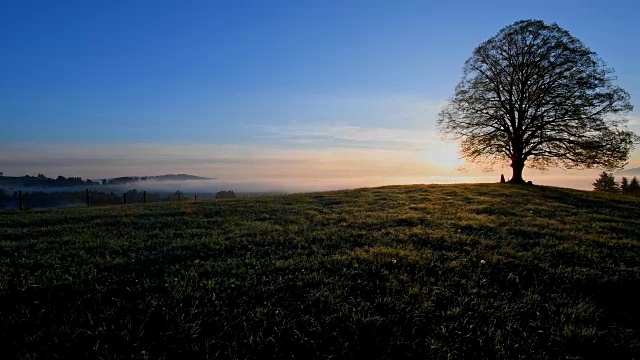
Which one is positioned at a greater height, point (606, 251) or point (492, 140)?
point (492, 140)

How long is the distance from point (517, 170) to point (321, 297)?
36.6 metres

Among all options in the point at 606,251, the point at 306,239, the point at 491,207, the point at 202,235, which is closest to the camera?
the point at 606,251

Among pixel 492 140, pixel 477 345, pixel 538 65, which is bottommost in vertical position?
pixel 477 345

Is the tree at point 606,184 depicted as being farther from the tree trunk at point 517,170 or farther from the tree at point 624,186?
the tree trunk at point 517,170

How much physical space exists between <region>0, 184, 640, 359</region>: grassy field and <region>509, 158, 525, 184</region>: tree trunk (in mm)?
27514

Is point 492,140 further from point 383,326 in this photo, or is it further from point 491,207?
point 383,326

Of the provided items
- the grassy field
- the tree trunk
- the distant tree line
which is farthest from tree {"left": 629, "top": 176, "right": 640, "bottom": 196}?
the grassy field

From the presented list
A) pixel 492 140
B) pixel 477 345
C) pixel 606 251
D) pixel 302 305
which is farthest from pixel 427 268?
pixel 492 140

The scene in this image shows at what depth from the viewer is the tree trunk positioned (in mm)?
34938

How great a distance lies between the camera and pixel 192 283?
19.9 ft

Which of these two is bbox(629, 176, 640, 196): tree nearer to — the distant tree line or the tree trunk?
the distant tree line

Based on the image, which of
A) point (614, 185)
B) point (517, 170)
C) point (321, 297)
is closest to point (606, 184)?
point (614, 185)

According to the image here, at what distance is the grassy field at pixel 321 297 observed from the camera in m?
4.24

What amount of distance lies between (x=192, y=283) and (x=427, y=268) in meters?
4.83
